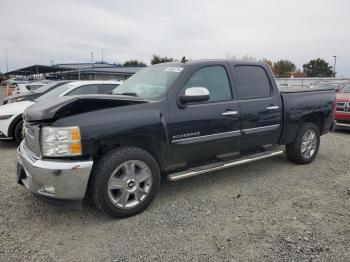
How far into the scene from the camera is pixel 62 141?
10.0ft

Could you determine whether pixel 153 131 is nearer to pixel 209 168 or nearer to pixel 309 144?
pixel 209 168

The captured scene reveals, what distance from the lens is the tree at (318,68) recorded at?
63750 mm

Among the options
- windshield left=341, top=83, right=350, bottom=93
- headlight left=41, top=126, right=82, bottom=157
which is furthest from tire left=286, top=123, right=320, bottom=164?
windshield left=341, top=83, right=350, bottom=93

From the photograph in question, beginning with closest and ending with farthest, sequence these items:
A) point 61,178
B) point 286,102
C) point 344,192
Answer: point 61,178 → point 344,192 → point 286,102

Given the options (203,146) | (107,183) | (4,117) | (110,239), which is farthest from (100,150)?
(4,117)

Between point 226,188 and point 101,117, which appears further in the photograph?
point 226,188

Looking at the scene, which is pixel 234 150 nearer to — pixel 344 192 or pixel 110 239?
pixel 344 192

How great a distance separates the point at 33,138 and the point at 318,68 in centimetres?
7013

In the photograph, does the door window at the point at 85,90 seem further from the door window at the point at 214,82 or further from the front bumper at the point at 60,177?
the front bumper at the point at 60,177

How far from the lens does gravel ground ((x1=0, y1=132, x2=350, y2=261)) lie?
2.82 meters

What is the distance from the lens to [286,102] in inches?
197

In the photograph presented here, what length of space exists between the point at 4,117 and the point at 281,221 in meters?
5.90

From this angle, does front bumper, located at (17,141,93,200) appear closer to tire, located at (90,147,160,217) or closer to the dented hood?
tire, located at (90,147,160,217)

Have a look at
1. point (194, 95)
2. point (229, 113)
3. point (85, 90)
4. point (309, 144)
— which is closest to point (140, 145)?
point (194, 95)
